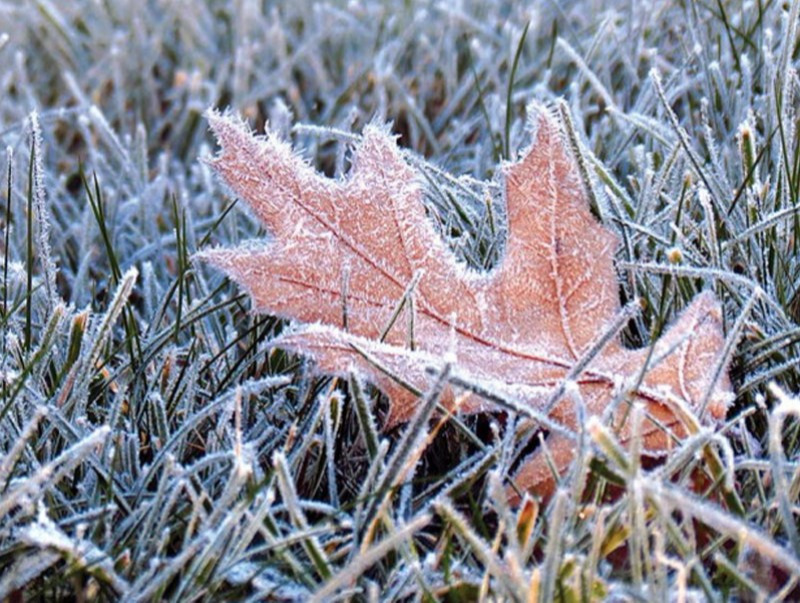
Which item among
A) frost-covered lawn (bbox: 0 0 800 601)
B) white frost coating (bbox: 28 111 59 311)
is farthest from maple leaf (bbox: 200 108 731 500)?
white frost coating (bbox: 28 111 59 311)

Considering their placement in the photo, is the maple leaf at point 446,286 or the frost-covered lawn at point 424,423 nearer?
the frost-covered lawn at point 424,423

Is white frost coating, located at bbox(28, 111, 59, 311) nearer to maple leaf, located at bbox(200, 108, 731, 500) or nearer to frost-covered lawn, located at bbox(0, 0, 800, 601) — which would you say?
frost-covered lawn, located at bbox(0, 0, 800, 601)

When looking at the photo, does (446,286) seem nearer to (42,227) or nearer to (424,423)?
(424,423)

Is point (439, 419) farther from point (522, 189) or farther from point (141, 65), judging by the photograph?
point (141, 65)

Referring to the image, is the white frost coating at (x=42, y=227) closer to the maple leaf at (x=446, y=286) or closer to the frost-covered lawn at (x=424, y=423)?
the frost-covered lawn at (x=424, y=423)

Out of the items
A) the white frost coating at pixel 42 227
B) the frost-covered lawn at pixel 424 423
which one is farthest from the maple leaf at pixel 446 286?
the white frost coating at pixel 42 227

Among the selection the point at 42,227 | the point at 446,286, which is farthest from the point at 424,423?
the point at 42,227

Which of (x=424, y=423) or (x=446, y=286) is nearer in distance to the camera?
(x=424, y=423)

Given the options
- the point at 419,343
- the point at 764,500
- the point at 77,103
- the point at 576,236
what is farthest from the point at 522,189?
the point at 77,103
